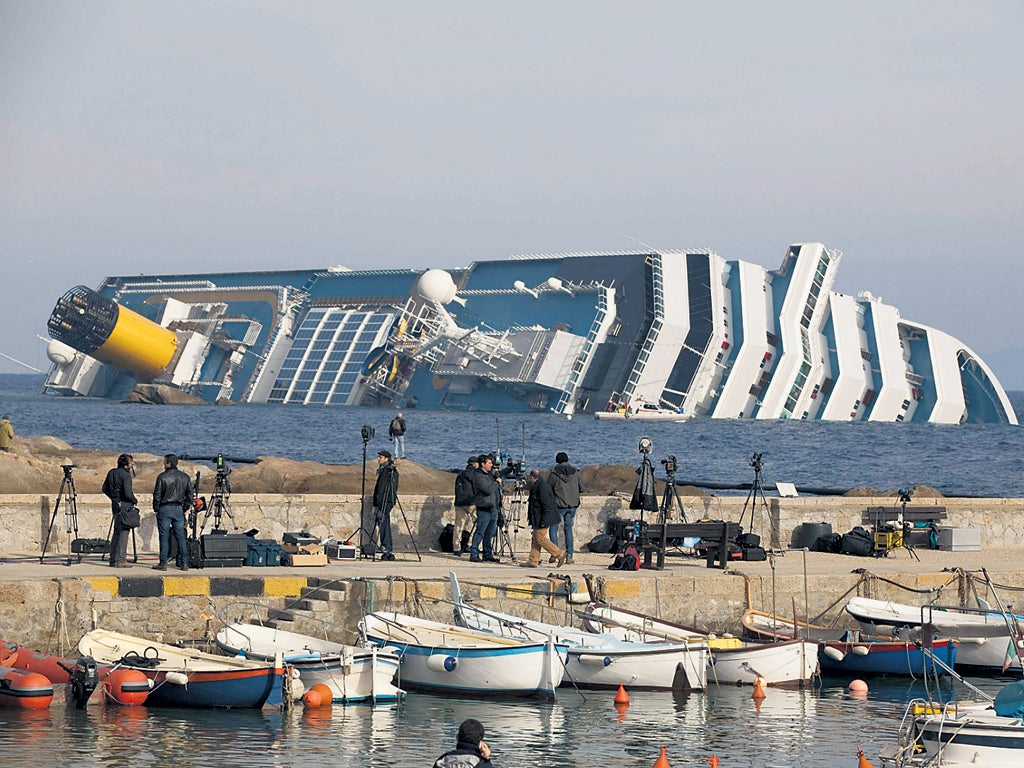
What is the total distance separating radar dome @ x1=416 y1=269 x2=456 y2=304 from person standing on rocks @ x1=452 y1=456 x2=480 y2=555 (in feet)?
269

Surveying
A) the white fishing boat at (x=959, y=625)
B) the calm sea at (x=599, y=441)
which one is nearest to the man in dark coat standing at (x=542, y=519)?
the white fishing boat at (x=959, y=625)

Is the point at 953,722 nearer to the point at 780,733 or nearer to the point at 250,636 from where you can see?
the point at 780,733

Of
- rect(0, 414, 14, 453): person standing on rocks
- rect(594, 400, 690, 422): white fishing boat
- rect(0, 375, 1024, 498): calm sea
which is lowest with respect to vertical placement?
rect(0, 414, 14, 453): person standing on rocks

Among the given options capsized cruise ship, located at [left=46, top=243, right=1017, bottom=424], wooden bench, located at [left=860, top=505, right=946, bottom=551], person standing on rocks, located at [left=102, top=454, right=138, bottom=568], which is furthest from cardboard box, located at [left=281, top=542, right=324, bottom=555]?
capsized cruise ship, located at [left=46, top=243, right=1017, bottom=424]

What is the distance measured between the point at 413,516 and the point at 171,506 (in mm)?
4569

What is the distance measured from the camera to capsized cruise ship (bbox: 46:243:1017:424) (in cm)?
9512

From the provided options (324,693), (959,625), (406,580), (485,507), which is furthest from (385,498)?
(959,625)

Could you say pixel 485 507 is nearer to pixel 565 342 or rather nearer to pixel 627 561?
A: pixel 627 561

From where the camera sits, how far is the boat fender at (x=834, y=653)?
17625 mm

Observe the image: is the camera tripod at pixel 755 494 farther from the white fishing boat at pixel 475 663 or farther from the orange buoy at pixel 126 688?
the orange buoy at pixel 126 688

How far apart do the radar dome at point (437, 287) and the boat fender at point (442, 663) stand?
8787 centimetres

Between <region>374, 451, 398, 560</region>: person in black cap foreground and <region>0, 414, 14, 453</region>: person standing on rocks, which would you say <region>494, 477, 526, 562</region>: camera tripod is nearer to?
<region>374, 451, 398, 560</region>: person in black cap foreground

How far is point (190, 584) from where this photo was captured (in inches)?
666

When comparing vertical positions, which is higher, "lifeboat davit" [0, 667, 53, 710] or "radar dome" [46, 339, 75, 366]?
"radar dome" [46, 339, 75, 366]
